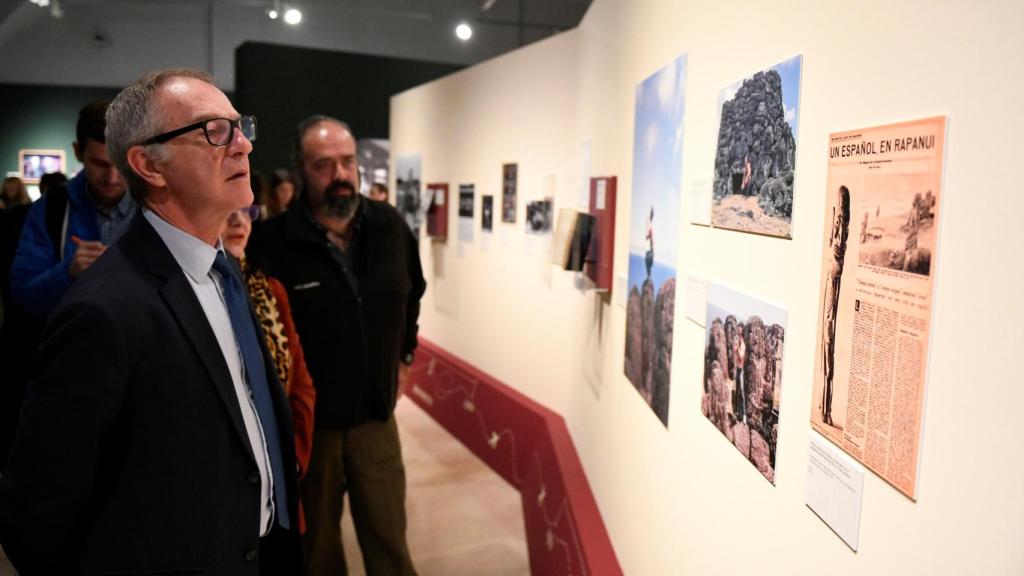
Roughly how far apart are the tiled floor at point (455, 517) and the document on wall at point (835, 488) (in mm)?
3011

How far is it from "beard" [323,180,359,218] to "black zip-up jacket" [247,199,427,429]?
87 millimetres

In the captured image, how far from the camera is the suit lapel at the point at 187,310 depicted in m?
1.59

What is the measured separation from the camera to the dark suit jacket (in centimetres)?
143

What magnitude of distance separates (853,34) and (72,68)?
10100 mm

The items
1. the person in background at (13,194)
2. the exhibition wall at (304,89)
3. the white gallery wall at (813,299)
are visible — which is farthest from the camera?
the exhibition wall at (304,89)

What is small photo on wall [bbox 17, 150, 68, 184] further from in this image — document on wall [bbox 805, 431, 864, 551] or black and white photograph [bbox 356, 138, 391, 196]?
document on wall [bbox 805, 431, 864, 551]

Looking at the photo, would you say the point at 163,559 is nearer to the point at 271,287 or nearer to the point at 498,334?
the point at 271,287

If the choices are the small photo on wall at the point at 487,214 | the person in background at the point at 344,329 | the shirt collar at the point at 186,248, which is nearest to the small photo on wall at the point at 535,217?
the small photo on wall at the point at 487,214

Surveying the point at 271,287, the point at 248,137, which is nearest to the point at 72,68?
the point at 271,287

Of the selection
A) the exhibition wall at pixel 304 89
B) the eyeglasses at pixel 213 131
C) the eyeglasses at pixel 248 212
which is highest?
the exhibition wall at pixel 304 89

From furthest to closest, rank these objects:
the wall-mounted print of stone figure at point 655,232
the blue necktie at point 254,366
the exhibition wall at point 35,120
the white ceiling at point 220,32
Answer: the white ceiling at point 220,32 < the exhibition wall at point 35,120 < the wall-mounted print of stone figure at point 655,232 < the blue necktie at point 254,366

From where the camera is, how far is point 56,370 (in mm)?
1413

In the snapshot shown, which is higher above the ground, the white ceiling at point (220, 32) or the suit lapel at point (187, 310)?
the white ceiling at point (220, 32)

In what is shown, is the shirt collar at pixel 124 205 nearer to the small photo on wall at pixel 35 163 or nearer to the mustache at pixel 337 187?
the mustache at pixel 337 187
